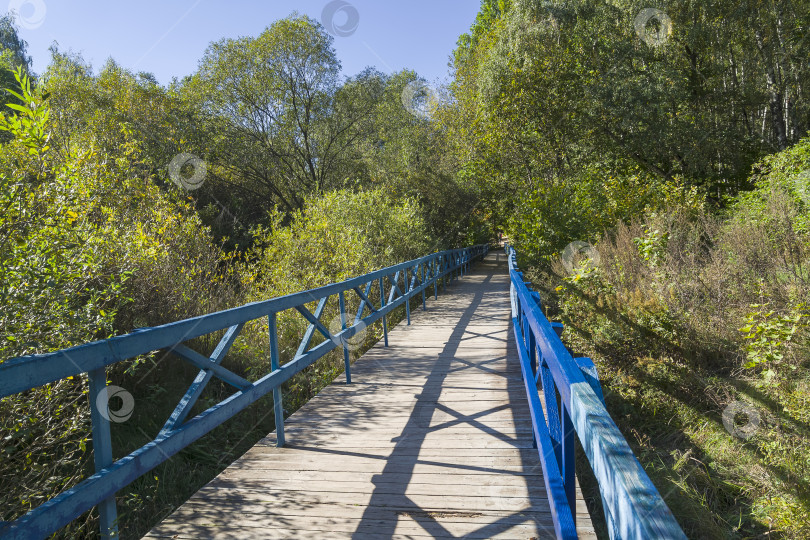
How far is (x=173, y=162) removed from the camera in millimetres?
20266

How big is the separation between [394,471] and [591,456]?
260cm

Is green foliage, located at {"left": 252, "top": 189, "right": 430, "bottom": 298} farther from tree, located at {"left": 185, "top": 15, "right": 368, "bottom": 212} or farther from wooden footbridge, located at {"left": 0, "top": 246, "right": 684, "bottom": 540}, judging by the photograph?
tree, located at {"left": 185, "top": 15, "right": 368, "bottom": 212}

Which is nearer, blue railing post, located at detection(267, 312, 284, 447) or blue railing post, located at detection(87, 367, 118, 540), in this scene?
blue railing post, located at detection(87, 367, 118, 540)

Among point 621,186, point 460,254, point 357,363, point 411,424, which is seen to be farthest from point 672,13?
point 411,424

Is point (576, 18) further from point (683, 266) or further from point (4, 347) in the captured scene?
point (4, 347)

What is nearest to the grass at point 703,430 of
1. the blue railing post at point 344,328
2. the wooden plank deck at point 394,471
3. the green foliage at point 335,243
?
the wooden plank deck at point 394,471

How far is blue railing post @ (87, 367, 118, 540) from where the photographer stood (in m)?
2.21

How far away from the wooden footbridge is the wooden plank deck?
0.04 feet

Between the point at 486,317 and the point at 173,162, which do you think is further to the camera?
the point at 173,162

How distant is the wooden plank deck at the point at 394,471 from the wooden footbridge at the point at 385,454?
0.04 ft

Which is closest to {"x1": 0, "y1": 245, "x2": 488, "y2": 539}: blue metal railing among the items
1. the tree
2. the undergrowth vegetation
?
the undergrowth vegetation

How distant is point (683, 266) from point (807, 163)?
25.7 ft

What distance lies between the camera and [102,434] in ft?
7.40

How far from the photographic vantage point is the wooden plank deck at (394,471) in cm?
301
